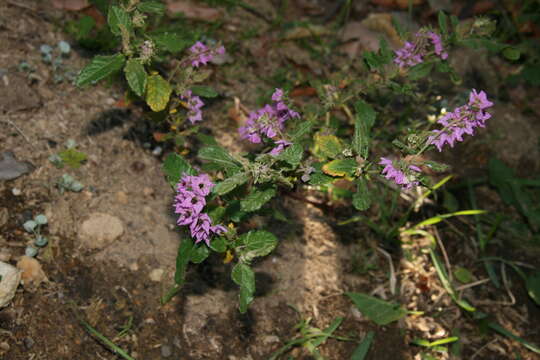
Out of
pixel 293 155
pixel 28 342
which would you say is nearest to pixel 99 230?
pixel 28 342

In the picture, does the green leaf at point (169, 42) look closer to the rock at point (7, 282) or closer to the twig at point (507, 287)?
the rock at point (7, 282)

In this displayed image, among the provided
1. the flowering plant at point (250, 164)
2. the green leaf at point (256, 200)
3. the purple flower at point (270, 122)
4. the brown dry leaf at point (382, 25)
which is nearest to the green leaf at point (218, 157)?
the flowering plant at point (250, 164)

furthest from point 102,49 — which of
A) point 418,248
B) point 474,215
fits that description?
point 474,215

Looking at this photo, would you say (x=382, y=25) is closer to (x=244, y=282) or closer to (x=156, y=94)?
(x=156, y=94)

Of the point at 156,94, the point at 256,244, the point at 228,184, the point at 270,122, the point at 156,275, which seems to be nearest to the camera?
the point at 228,184

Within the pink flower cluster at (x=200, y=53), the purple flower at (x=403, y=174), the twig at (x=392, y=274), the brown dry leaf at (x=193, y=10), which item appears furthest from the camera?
the brown dry leaf at (x=193, y=10)

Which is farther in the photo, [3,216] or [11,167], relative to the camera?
[11,167]

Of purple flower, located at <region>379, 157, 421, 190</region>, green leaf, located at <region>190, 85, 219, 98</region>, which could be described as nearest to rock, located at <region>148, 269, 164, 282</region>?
green leaf, located at <region>190, 85, 219, 98</region>
